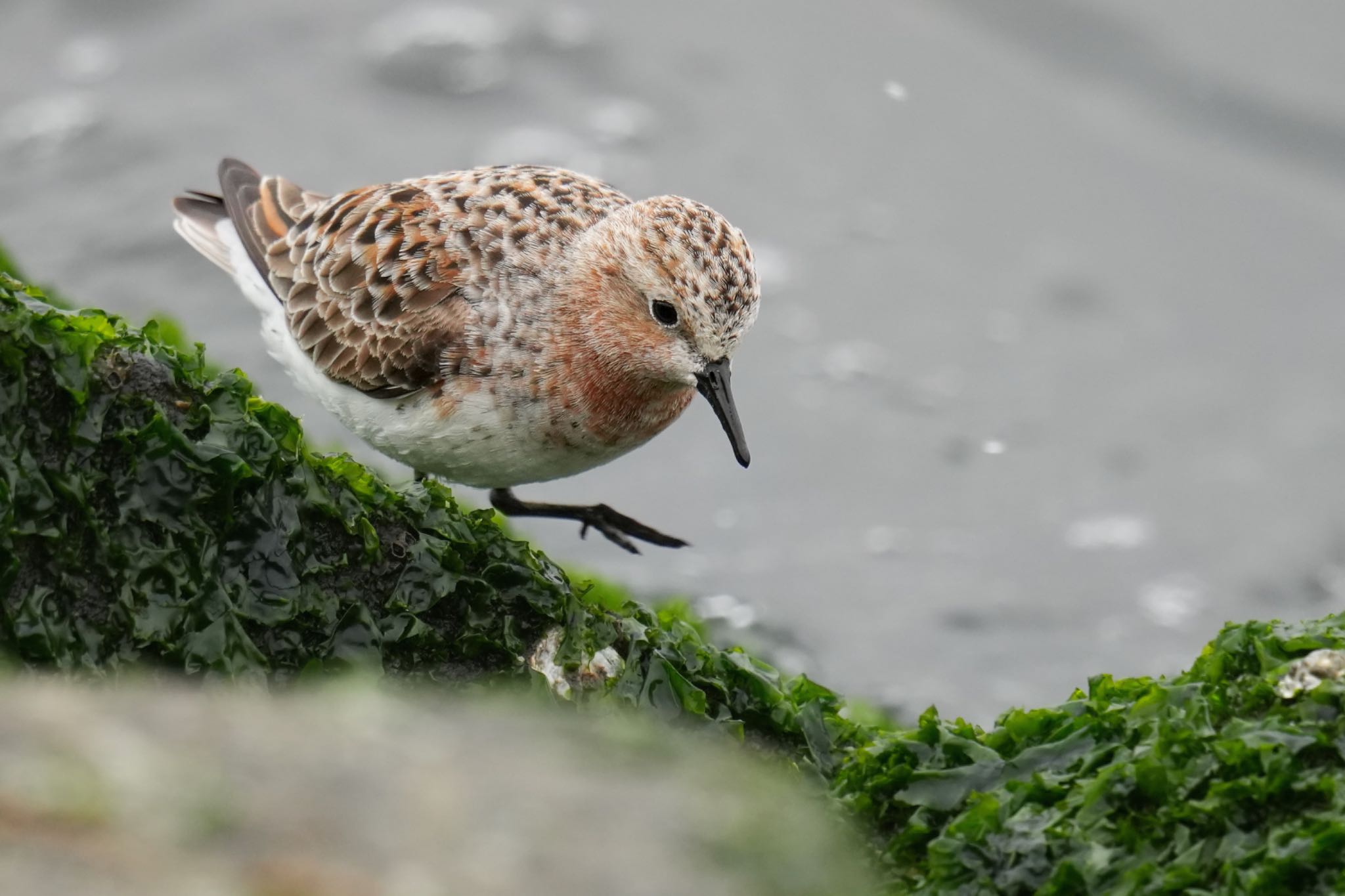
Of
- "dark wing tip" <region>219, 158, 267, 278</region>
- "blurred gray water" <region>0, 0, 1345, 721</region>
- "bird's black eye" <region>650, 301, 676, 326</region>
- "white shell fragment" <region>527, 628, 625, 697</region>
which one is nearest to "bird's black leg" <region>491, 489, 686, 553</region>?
"bird's black eye" <region>650, 301, 676, 326</region>

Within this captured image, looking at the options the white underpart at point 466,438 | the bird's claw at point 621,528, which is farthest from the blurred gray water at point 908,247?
the white underpart at point 466,438

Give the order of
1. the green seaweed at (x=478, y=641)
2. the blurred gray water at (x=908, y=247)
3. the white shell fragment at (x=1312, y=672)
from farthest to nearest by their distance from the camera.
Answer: the blurred gray water at (x=908, y=247), the white shell fragment at (x=1312, y=672), the green seaweed at (x=478, y=641)

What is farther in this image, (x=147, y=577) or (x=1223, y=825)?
(x=147, y=577)

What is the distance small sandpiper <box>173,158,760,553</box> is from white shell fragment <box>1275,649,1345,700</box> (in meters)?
2.51

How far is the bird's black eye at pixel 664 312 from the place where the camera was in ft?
20.4

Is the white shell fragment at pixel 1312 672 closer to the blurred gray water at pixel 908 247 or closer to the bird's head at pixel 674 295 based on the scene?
the bird's head at pixel 674 295

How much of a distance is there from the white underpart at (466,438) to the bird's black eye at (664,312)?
0.63 m

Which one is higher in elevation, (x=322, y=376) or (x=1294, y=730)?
(x=1294, y=730)

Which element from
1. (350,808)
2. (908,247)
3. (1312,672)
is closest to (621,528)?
(1312,672)

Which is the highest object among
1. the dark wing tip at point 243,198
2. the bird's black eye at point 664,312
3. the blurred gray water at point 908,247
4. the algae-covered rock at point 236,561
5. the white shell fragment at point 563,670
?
A: the bird's black eye at point 664,312

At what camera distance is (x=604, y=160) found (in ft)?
46.5

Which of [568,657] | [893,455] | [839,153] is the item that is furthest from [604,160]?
[568,657]

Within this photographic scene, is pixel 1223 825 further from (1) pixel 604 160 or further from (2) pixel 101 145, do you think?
(2) pixel 101 145

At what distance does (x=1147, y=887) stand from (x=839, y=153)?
11.3 meters
